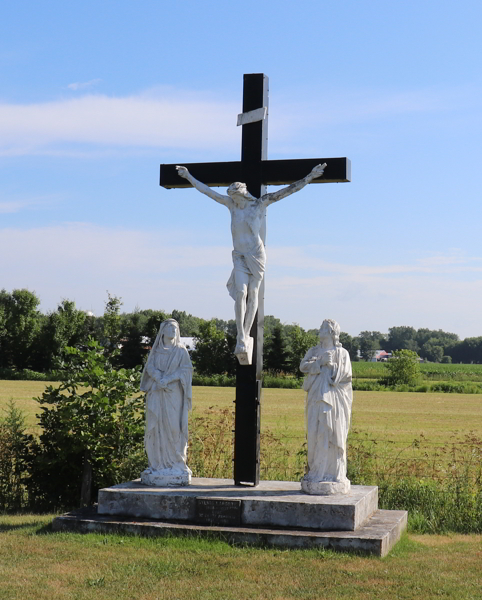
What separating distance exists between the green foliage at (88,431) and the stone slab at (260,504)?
5.28ft

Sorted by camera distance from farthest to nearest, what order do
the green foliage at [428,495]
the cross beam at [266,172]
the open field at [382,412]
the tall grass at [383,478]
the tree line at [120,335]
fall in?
the tree line at [120,335] → the open field at [382,412] → the tall grass at [383,478] → the green foliage at [428,495] → the cross beam at [266,172]

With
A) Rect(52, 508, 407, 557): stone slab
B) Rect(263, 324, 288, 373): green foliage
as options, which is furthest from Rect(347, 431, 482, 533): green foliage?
Rect(263, 324, 288, 373): green foliage

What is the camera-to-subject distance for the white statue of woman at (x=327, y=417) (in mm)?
8773

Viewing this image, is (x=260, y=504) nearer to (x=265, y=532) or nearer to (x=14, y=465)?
(x=265, y=532)

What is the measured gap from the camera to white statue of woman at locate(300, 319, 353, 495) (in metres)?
8.77

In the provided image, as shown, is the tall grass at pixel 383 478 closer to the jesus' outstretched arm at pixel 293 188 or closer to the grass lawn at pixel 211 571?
the grass lawn at pixel 211 571

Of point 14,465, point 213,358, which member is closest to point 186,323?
point 213,358

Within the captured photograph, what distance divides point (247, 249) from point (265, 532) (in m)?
3.25

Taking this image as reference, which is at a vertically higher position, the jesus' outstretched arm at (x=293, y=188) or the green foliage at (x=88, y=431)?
the jesus' outstretched arm at (x=293, y=188)

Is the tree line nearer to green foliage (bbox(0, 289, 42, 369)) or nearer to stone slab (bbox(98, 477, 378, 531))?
green foliage (bbox(0, 289, 42, 369))

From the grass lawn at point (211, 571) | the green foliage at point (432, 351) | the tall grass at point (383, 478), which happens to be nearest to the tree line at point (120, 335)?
the tall grass at point (383, 478)

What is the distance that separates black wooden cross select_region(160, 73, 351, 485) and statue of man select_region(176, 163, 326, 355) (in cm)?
23

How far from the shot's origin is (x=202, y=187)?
32.3 ft

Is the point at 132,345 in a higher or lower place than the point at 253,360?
higher
